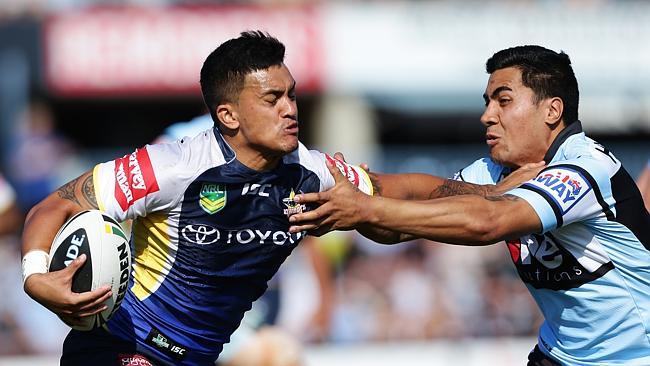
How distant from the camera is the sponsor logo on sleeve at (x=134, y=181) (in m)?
5.62

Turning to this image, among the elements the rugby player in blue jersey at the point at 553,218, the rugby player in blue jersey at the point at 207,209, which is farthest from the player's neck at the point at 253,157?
the rugby player in blue jersey at the point at 553,218

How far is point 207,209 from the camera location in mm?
5812

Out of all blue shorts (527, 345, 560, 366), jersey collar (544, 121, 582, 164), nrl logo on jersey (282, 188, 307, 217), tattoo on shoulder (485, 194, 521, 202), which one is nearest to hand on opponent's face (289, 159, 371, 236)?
nrl logo on jersey (282, 188, 307, 217)

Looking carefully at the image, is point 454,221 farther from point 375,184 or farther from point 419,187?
point 419,187

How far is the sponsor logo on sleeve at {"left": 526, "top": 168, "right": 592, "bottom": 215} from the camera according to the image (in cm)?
562

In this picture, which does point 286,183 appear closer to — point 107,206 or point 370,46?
point 107,206

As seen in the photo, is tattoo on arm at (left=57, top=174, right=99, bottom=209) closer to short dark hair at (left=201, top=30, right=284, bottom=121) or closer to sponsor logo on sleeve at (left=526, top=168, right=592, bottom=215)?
short dark hair at (left=201, top=30, right=284, bottom=121)

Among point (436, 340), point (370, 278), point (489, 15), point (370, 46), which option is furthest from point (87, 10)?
point (436, 340)

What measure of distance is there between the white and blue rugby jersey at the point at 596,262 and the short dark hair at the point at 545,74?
0.79 ft

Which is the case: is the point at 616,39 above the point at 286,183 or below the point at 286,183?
below

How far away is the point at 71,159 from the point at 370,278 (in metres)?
6.83

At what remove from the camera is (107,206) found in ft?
18.6

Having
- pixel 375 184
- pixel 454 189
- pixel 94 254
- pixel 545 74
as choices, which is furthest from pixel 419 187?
pixel 94 254

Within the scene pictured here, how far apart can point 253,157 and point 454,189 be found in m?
1.29
